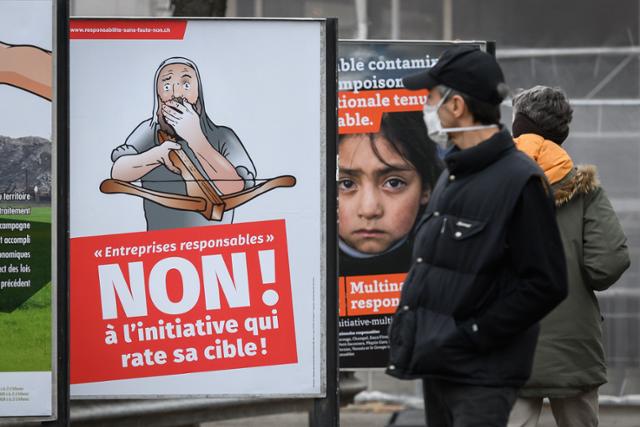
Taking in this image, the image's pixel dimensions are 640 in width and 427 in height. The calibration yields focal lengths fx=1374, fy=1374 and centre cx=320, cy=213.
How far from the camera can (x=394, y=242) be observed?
7117 mm

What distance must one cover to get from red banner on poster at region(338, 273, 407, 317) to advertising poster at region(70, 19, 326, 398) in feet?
3.96

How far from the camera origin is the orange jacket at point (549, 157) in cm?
505

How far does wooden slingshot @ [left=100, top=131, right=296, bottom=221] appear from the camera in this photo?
591 cm

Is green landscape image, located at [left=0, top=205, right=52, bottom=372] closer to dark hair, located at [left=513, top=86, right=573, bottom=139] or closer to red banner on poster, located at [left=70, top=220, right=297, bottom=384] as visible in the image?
red banner on poster, located at [left=70, top=220, right=297, bottom=384]

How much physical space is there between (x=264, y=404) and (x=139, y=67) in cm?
222

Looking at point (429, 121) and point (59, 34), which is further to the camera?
point (59, 34)

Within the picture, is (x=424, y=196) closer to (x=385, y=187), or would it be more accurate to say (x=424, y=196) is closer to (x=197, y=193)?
(x=385, y=187)

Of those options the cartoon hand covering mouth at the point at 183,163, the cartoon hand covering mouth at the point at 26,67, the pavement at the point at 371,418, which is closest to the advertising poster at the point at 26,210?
the cartoon hand covering mouth at the point at 26,67

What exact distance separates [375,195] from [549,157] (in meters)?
2.10

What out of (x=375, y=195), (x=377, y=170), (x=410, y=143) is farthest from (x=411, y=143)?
(x=375, y=195)

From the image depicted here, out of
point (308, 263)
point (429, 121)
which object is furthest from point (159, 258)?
point (429, 121)

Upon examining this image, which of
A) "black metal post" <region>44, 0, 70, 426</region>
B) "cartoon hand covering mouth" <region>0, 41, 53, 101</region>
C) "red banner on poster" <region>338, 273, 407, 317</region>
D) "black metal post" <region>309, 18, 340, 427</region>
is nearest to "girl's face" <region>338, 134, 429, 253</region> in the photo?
"red banner on poster" <region>338, 273, 407, 317</region>

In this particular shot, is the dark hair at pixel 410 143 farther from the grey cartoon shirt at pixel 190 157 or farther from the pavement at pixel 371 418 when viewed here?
the pavement at pixel 371 418

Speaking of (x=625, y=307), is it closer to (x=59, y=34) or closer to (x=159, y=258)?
(x=159, y=258)
